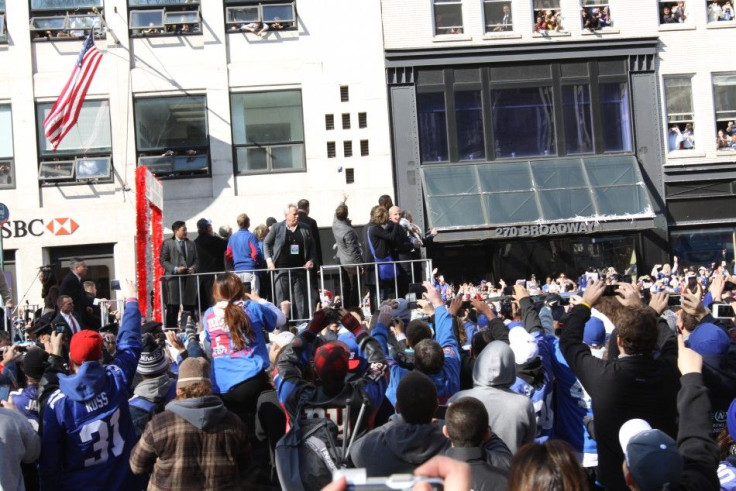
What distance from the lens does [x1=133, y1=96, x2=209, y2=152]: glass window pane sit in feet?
73.4

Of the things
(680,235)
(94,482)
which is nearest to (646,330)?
(94,482)

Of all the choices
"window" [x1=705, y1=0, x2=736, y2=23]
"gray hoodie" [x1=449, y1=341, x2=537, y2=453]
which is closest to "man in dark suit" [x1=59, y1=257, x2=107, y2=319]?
"gray hoodie" [x1=449, y1=341, x2=537, y2=453]

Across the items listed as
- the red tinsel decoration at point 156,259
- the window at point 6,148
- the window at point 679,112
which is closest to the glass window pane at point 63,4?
the window at point 6,148

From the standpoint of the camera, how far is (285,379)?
6.48m

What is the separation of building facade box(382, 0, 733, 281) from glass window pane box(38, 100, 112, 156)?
651cm

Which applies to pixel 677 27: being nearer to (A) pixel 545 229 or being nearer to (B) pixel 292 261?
(A) pixel 545 229

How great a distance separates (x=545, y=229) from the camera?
22.3m

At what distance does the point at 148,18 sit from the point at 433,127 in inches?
273

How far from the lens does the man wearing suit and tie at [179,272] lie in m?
13.0

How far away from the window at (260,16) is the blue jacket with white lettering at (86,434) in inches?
674

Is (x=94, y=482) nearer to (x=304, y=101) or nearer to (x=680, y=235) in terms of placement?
(x=304, y=101)

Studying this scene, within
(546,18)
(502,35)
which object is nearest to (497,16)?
(502,35)

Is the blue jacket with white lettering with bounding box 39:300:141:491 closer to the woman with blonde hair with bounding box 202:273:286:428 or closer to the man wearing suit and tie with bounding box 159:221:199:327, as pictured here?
the woman with blonde hair with bounding box 202:273:286:428

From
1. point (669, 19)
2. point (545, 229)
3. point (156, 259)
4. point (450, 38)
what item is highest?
point (669, 19)
